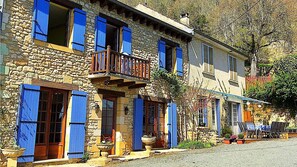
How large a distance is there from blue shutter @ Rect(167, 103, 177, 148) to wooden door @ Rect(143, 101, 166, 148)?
303 millimetres

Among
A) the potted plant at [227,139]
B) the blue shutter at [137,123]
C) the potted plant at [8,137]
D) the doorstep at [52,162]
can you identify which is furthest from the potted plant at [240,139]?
the potted plant at [8,137]

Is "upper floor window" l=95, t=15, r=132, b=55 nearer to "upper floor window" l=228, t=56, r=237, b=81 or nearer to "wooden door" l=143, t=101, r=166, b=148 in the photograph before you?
"wooden door" l=143, t=101, r=166, b=148

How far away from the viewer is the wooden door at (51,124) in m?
8.50

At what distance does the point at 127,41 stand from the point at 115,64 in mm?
1975

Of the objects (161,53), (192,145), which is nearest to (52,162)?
(192,145)

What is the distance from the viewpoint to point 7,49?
7.89 meters

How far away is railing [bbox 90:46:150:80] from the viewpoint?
9516mm

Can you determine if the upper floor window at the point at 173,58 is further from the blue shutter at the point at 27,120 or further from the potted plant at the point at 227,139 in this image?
the blue shutter at the point at 27,120

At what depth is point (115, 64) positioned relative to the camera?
9.74 m

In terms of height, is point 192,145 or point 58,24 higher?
point 58,24

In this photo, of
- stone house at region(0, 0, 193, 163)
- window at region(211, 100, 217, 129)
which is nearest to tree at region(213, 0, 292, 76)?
window at region(211, 100, 217, 129)

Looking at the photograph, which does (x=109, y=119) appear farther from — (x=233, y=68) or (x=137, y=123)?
(x=233, y=68)

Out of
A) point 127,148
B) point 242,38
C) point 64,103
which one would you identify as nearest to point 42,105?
point 64,103

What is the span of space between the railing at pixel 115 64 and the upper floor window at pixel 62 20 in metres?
0.71
